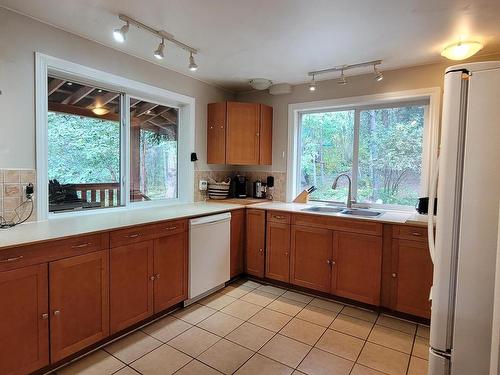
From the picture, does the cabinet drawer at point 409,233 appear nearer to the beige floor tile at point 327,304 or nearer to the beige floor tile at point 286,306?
→ the beige floor tile at point 327,304

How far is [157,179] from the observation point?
11.1ft

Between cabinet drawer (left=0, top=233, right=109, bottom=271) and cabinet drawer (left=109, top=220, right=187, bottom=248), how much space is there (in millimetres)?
77

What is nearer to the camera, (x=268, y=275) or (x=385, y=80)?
(x=385, y=80)

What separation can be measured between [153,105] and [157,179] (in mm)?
836

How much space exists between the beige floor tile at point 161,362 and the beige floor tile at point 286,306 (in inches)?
40.3

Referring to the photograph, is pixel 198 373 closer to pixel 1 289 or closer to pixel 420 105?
pixel 1 289

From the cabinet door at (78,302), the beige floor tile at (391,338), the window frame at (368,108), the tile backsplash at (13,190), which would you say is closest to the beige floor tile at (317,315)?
the beige floor tile at (391,338)

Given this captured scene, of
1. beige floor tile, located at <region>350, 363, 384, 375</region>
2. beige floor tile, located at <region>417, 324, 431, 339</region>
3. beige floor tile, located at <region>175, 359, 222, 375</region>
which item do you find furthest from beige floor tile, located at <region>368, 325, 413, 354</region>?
beige floor tile, located at <region>175, 359, 222, 375</region>

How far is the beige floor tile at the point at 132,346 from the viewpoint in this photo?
2.04m

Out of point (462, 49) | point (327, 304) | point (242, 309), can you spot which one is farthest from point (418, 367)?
point (462, 49)

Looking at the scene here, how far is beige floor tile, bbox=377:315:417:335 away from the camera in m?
2.46

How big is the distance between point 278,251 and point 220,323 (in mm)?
1047

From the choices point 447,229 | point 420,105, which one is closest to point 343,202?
point 420,105

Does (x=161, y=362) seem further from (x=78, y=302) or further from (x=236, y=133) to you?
(x=236, y=133)
